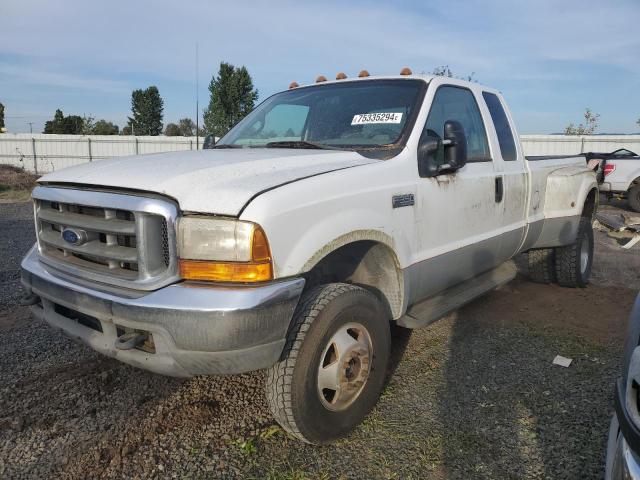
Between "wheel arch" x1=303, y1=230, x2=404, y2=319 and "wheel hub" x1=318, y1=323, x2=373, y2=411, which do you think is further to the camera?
"wheel arch" x1=303, y1=230, x2=404, y2=319

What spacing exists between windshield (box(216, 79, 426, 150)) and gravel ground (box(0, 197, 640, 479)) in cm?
160

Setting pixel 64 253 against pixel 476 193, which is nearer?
pixel 64 253

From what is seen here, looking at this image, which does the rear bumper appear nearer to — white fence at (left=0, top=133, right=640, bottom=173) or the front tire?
the front tire

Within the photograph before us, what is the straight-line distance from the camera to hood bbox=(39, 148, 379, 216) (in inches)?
82.0

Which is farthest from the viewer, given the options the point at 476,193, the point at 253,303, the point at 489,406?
the point at 476,193

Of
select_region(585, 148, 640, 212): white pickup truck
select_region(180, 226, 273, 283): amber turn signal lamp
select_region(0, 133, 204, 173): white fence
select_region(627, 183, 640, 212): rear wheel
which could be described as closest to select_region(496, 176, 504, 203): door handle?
select_region(180, 226, 273, 283): amber turn signal lamp

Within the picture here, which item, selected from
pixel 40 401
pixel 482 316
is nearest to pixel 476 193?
pixel 482 316

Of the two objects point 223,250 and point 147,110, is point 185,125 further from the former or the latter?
point 223,250

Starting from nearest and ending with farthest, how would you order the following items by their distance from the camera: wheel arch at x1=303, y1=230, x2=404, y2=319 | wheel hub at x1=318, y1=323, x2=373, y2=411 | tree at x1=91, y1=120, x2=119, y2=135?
wheel hub at x1=318, y1=323, x2=373, y2=411 < wheel arch at x1=303, y1=230, x2=404, y2=319 < tree at x1=91, y1=120, x2=119, y2=135

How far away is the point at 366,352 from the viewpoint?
2.63 metres

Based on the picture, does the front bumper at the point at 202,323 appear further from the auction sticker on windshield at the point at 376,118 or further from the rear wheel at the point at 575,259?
the rear wheel at the point at 575,259

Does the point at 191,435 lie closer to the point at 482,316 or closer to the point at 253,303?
the point at 253,303

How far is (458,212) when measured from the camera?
3314 mm

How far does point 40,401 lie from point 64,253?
0.96m
